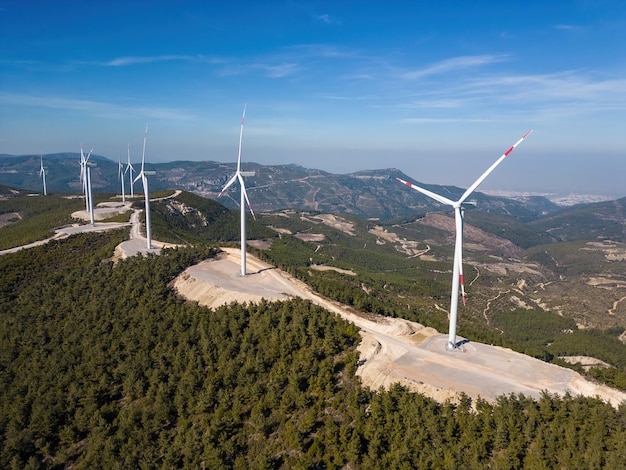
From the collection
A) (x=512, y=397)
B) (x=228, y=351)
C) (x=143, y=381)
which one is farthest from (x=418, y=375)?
Result: (x=143, y=381)

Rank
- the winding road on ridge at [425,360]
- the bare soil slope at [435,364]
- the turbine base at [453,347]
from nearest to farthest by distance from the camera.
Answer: the bare soil slope at [435,364] < the winding road on ridge at [425,360] < the turbine base at [453,347]

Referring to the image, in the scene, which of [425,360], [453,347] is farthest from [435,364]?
[453,347]

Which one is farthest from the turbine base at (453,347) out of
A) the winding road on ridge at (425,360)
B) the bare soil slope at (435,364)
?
the bare soil slope at (435,364)

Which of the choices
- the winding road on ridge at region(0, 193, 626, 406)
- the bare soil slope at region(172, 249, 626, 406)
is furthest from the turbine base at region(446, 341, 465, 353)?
the bare soil slope at region(172, 249, 626, 406)

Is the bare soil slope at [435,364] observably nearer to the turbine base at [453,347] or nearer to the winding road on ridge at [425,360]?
the winding road on ridge at [425,360]

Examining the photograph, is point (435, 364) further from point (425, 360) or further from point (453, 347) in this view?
point (453, 347)

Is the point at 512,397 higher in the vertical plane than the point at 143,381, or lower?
higher

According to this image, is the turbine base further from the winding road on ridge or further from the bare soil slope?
the bare soil slope

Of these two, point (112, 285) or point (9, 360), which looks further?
point (112, 285)

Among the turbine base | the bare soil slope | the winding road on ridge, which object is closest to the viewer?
the bare soil slope

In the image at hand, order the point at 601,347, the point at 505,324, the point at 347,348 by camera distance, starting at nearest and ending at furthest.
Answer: the point at 347,348, the point at 601,347, the point at 505,324

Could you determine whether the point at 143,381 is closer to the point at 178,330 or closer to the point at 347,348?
the point at 178,330
